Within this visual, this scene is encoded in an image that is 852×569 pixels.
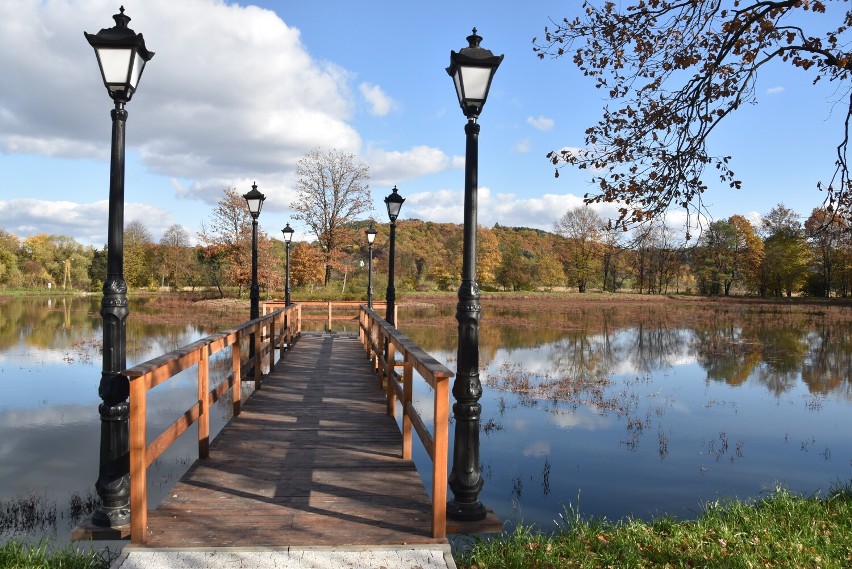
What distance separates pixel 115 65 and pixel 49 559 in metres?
3.48

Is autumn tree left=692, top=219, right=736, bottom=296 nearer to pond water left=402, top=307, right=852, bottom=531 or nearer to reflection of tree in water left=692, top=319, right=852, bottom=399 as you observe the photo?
reflection of tree in water left=692, top=319, right=852, bottom=399

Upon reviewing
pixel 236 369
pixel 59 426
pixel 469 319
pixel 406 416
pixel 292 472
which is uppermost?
pixel 469 319

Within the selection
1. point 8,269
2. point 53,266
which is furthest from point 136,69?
point 53,266

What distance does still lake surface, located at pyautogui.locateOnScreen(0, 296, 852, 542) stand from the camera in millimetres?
8133

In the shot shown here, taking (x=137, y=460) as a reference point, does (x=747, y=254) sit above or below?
above

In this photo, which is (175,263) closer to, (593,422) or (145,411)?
(593,422)

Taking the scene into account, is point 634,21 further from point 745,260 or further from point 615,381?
point 745,260

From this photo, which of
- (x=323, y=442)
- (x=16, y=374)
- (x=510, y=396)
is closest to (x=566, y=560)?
(x=323, y=442)

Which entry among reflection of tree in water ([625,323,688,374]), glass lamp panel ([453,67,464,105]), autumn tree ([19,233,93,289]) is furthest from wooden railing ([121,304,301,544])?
autumn tree ([19,233,93,289])

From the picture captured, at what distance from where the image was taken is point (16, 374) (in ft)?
51.0

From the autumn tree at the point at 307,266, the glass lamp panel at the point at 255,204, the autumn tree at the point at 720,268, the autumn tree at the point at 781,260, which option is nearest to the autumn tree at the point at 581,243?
the autumn tree at the point at 720,268

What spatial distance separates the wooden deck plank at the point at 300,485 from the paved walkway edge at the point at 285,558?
0.11 metres

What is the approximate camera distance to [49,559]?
13.3 feet

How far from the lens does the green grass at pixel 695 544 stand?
4.47 m
